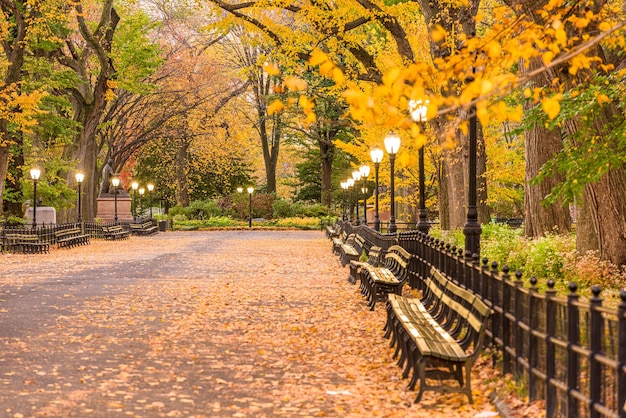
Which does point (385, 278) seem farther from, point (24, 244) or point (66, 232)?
point (66, 232)

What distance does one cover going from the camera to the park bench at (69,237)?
34.2 m

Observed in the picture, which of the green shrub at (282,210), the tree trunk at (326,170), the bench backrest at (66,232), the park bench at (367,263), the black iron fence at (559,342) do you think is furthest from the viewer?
the green shrub at (282,210)

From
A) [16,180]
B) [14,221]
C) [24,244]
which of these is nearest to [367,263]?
[24,244]

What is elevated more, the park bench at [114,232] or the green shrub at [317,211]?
the green shrub at [317,211]

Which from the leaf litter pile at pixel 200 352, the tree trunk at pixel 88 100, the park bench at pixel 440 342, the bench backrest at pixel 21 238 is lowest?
the leaf litter pile at pixel 200 352

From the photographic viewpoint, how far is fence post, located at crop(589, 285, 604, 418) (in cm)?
588

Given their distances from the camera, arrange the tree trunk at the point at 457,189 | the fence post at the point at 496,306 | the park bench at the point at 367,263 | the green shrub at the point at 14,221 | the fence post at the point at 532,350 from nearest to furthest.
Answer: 1. the fence post at the point at 532,350
2. the fence post at the point at 496,306
3. the park bench at the point at 367,263
4. the tree trunk at the point at 457,189
5. the green shrub at the point at 14,221

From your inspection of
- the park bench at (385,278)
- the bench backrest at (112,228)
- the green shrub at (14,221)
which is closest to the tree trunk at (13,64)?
the green shrub at (14,221)

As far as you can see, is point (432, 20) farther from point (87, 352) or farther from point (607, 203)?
point (87, 352)

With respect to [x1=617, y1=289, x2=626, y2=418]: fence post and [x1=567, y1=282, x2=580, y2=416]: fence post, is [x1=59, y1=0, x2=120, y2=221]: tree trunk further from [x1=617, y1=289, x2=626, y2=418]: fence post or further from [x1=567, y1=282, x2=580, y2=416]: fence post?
[x1=617, y1=289, x2=626, y2=418]: fence post

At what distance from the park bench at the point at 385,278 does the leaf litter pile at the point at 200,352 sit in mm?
314

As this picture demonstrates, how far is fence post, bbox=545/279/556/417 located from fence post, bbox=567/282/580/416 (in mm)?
424

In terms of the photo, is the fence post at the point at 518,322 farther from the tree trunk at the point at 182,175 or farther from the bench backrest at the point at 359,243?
the tree trunk at the point at 182,175

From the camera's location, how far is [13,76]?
33438 millimetres
